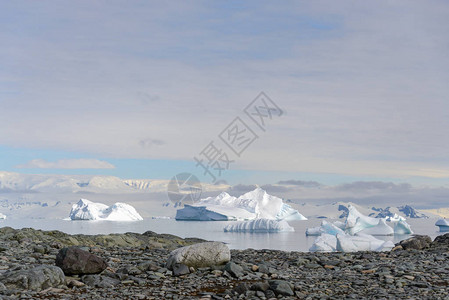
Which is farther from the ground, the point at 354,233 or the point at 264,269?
the point at 264,269

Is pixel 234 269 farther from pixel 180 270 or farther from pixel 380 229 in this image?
pixel 380 229

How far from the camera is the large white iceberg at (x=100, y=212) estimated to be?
125 m

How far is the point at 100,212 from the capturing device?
133 meters

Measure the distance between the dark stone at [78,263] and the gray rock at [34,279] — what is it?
1.02 m

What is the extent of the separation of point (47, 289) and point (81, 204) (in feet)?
414

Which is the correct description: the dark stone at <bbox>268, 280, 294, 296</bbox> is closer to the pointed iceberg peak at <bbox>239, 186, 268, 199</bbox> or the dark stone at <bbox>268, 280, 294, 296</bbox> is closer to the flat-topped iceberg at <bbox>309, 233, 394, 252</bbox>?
the flat-topped iceberg at <bbox>309, 233, 394, 252</bbox>

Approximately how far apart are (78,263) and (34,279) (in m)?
1.57

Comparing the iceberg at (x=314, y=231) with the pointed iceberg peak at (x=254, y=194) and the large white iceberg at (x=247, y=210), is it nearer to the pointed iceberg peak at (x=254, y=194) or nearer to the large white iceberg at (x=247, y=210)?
the large white iceberg at (x=247, y=210)

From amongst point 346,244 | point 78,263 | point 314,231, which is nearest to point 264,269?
point 78,263

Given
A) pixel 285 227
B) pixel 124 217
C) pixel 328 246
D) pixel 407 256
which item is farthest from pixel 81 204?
pixel 407 256

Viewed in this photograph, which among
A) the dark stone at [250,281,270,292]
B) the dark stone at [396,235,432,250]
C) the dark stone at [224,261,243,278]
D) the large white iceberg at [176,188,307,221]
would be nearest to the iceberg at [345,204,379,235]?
the dark stone at [396,235,432,250]

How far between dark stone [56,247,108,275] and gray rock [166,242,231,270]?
1666 mm

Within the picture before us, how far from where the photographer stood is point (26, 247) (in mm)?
14898

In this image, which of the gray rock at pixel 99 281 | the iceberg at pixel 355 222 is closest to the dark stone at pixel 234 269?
the gray rock at pixel 99 281
